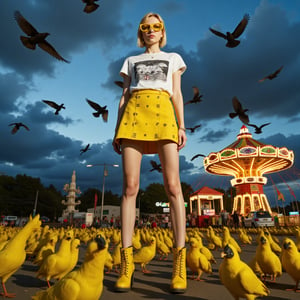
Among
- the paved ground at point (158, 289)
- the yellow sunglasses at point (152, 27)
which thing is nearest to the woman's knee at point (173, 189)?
the paved ground at point (158, 289)

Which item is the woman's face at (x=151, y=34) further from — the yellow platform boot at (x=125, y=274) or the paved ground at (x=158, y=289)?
the paved ground at (x=158, y=289)

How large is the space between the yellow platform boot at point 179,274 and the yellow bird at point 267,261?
46.1 inches

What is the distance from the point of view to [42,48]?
7.60 meters

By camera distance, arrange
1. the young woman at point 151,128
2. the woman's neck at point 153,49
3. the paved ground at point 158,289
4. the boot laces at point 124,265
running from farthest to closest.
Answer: the woman's neck at point 153,49
the young woman at point 151,128
the boot laces at point 124,265
the paved ground at point 158,289

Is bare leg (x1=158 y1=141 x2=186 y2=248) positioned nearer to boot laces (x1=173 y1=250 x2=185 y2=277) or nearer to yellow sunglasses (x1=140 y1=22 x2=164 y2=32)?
boot laces (x1=173 y1=250 x2=185 y2=277)

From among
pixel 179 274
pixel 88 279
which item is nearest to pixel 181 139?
pixel 179 274

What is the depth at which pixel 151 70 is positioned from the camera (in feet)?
10.8

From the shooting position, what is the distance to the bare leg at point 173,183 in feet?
9.43

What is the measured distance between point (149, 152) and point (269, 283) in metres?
2.24

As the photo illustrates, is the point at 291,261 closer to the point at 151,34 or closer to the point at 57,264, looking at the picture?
the point at 57,264

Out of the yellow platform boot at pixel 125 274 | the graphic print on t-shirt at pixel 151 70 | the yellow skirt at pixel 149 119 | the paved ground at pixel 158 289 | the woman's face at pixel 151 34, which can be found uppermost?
the woman's face at pixel 151 34

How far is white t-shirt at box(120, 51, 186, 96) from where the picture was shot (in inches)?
128

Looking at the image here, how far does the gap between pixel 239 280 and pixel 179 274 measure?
651 millimetres

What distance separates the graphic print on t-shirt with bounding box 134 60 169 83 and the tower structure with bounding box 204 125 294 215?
32.7 meters
